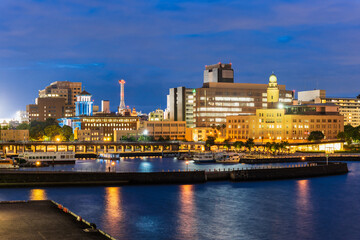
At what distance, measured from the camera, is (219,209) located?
245 ft

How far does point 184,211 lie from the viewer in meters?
72.7

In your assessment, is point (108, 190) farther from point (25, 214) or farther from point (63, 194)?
point (25, 214)

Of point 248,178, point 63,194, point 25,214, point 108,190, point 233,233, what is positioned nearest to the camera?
point 25,214

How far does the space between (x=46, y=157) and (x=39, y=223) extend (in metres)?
101

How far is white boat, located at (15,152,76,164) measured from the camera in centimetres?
14438

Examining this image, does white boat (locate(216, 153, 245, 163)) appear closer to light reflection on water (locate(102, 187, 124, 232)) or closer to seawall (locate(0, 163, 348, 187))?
seawall (locate(0, 163, 348, 187))

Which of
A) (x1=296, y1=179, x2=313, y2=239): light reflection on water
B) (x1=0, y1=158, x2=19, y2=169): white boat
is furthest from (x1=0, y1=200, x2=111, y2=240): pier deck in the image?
(x1=0, y1=158, x2=19, y2=169): white boat

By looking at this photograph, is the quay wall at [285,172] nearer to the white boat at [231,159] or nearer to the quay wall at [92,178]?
the quay wall at [92,178]

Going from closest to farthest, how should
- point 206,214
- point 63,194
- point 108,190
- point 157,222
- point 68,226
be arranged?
point 68,226 → point 157,222 → point 206,214 → point 63,194 → point 108,190

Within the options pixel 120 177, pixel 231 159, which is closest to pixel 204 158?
Result: pixel 231 159

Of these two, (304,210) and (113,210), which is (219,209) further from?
(113,210)

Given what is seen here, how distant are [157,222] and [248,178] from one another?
45.8m

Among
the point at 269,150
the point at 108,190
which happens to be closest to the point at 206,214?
the point at 108,190

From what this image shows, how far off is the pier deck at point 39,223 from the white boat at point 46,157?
8478 cm
